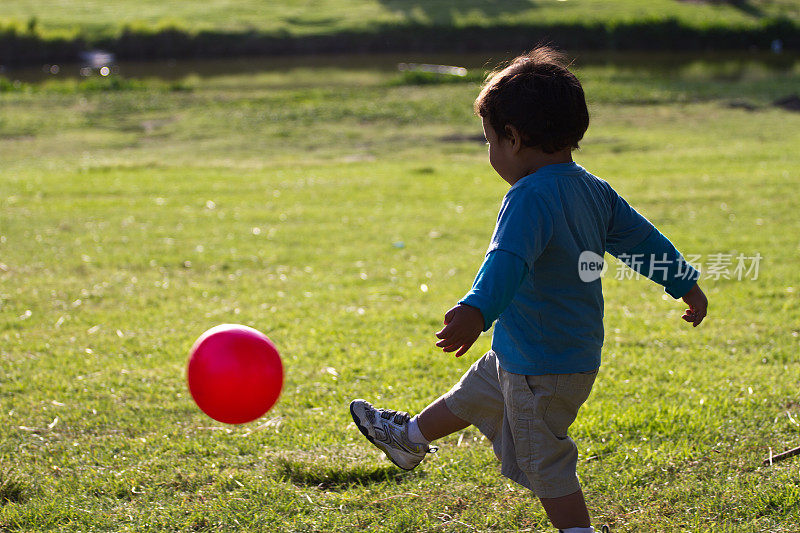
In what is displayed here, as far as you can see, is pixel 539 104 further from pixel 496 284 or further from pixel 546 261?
pixel 496 284

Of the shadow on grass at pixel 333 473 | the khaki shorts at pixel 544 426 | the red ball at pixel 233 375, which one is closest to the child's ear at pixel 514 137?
the khaki shorts at pixel 544 426

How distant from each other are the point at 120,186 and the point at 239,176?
1554 mm

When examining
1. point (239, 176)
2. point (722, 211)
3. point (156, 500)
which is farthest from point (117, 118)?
point (156, 500)

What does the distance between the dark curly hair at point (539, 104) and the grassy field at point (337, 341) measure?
1.53 metres

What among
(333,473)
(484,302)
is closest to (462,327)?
(484,302)

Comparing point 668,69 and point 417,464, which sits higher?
point 668,69

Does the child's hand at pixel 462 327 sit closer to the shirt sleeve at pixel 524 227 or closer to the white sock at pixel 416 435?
the shirt sleeve at pixel 524 227

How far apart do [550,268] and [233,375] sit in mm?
1408

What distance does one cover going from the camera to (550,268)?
2771 mm

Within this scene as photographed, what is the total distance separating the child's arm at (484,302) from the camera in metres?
2.46

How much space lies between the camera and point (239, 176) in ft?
36.6

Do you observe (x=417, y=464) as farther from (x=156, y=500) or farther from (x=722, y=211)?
(x=722, y=211)

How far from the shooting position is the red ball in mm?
3377

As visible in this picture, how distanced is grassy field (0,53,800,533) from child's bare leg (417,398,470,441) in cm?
31
